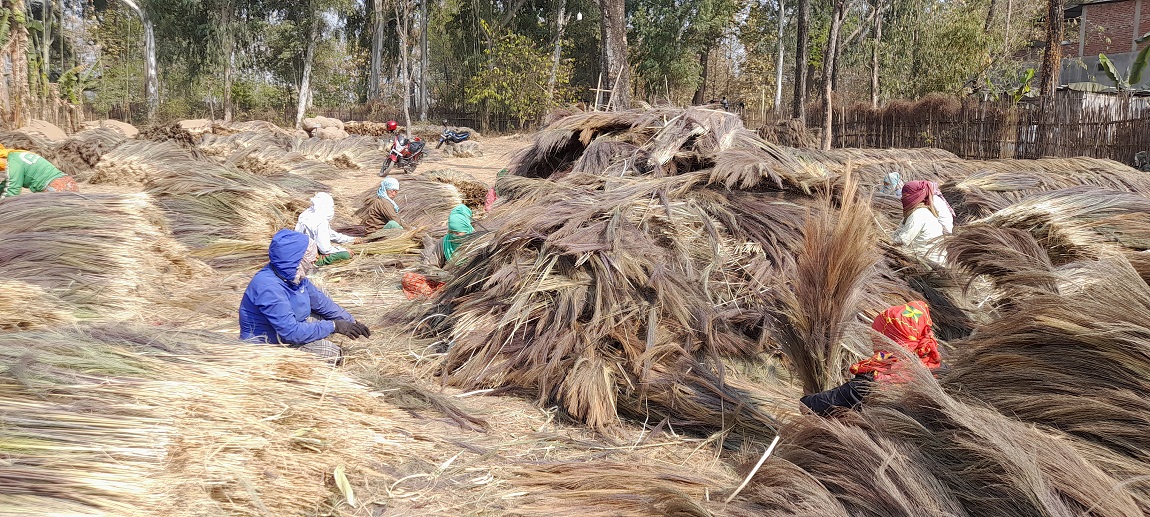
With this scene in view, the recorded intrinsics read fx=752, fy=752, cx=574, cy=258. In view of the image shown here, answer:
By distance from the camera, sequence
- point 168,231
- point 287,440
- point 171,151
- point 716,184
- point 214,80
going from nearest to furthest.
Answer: point 287,440
point 716,184
point 168,231
point 171,151
point 214,80

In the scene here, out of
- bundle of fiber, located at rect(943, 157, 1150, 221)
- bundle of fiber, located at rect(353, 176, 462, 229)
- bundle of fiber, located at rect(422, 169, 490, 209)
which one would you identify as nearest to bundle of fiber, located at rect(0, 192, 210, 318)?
bundle of fiber, located at rect(353, 176, 462, 229)

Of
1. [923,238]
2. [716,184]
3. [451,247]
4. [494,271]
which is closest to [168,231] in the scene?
[451,247]

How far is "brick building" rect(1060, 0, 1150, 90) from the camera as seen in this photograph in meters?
26.3

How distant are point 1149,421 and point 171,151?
1279cm

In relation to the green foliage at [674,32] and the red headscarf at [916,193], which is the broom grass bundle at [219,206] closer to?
the red headscarf at [916,193]

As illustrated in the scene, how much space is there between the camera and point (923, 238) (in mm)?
4891

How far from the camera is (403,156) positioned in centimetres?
1501

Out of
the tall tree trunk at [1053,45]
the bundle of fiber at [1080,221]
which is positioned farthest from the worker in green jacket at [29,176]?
the tall tree trunk at [1053,45]

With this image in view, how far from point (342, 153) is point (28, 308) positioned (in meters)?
12.8

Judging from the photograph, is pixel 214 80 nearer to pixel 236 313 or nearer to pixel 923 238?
pixel 236 313

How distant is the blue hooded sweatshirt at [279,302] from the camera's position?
13.1 feet

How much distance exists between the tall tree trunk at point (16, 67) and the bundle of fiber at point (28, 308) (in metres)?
14.6

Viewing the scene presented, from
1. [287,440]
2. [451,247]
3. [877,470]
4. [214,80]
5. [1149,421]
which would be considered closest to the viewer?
[1149,421]

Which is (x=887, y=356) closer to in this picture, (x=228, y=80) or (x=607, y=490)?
(x=607, y=490)
